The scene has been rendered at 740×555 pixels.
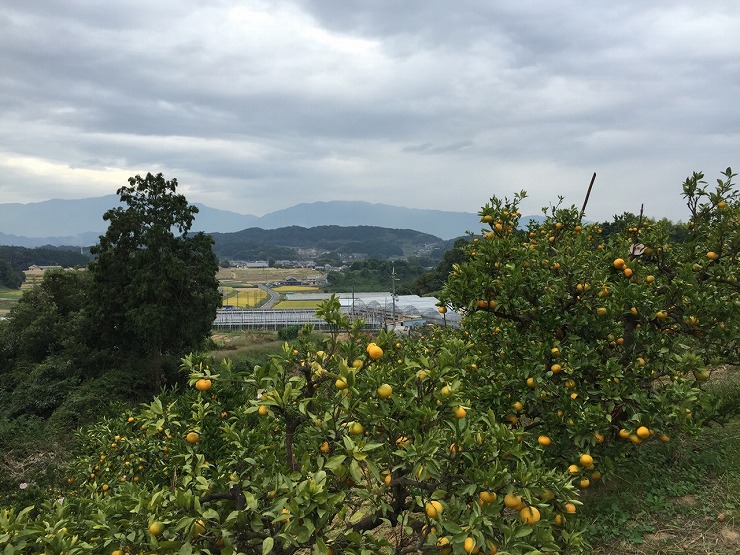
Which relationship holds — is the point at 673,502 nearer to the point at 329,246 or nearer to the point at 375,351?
the point at 375,351

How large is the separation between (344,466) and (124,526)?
1010mm

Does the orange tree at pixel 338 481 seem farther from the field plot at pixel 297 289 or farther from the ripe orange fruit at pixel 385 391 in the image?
the field plot at pixel 297 289

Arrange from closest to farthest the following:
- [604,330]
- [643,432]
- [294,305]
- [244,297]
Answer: [643,432], [604,330], [294,305], [244,297]

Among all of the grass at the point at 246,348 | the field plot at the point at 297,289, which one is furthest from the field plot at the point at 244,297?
the grass at the point at 246,348

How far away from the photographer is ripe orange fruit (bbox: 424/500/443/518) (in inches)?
80.1

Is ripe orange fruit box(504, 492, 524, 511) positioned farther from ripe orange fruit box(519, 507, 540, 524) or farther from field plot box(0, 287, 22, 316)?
field plot box(0, 287, 22, 316)

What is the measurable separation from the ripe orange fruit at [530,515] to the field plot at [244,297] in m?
57.3

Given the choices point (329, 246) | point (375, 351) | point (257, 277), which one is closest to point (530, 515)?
point (375, 351)

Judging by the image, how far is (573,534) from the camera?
7.66ft

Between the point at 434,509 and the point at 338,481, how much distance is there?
468 millimetres

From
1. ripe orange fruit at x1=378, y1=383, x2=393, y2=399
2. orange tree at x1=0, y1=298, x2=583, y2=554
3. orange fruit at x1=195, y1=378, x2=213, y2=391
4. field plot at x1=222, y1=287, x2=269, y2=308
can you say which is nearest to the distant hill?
field plot at x1=222, y1=287, x2=269, y2=308

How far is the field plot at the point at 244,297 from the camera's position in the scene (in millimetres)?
61156

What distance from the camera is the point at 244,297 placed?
6850 cm

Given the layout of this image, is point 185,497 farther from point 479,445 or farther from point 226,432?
point 479,445
